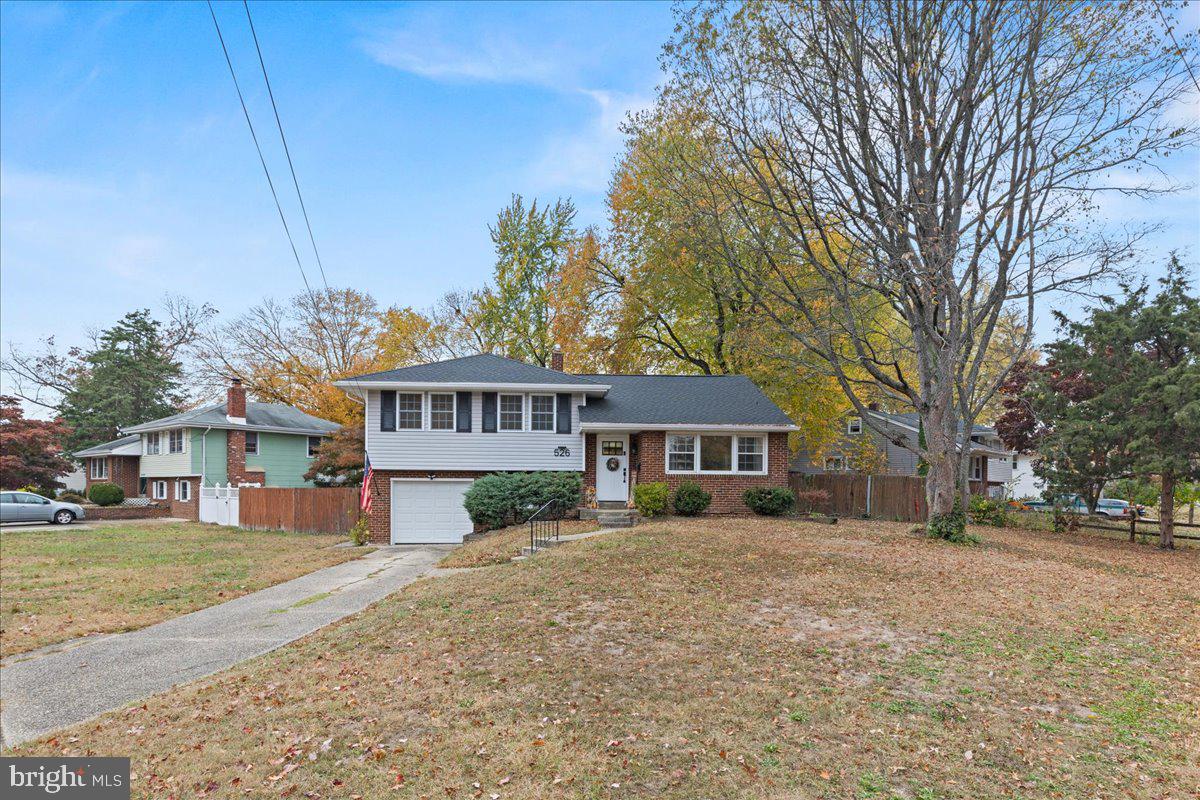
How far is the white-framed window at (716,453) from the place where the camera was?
2119 cm

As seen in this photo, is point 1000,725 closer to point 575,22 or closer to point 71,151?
point 575,22

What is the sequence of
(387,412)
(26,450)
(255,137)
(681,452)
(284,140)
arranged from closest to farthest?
(255,137) < (284,140) < (387,412) < (681,452) < (26,450)

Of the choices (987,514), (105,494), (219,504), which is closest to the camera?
(987,514)

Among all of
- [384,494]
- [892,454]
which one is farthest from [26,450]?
[892,454]

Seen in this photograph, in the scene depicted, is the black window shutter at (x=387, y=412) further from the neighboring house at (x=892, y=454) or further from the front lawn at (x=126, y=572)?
the neighboring house at (x=892, y=454)

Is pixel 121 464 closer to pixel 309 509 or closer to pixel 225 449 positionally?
pixel 225 449

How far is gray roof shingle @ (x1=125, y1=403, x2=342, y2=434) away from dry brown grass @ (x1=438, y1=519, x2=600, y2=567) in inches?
711

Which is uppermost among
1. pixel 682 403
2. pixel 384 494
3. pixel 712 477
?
pixel 682 403

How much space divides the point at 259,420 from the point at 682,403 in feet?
69.9

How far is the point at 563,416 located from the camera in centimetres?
2162

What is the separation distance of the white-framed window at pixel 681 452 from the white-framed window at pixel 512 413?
4.78 meters

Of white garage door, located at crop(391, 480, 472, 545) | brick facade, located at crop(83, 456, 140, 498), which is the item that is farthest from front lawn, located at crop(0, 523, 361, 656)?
brick facade, located at crop(83, 456, 140, 498)

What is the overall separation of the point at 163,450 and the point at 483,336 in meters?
16.6

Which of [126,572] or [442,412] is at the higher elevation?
[442,412]
